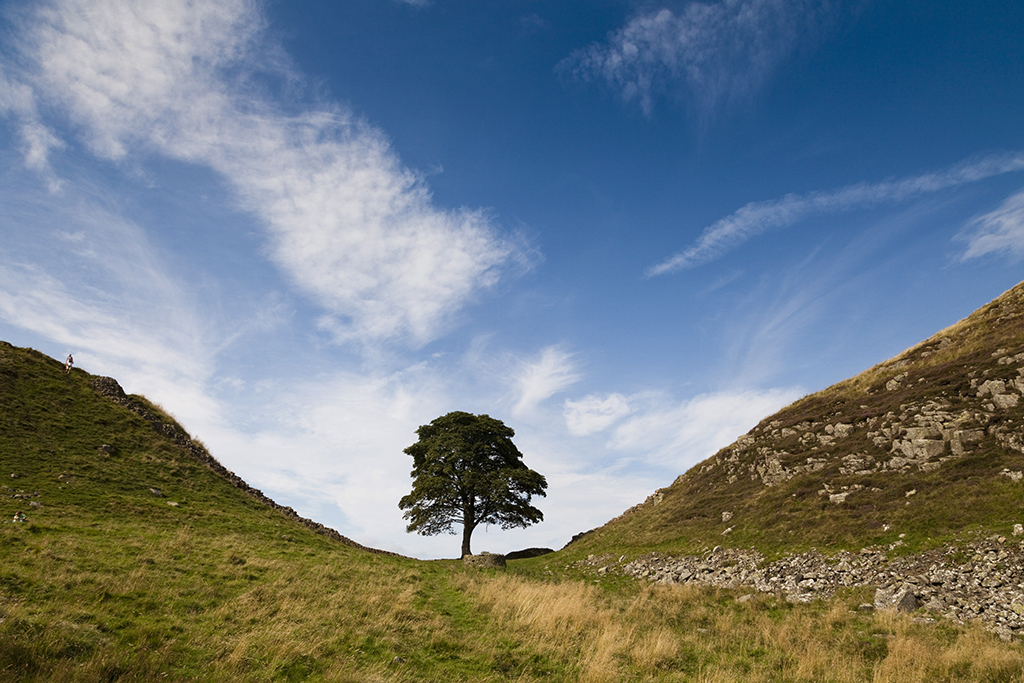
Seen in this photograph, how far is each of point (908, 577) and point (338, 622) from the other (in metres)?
22.0

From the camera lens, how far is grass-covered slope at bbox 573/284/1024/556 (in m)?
23.9

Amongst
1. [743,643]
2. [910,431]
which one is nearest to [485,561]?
[743,643]

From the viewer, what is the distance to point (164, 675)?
9.41m

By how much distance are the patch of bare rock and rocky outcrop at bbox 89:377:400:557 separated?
25811 millimetres

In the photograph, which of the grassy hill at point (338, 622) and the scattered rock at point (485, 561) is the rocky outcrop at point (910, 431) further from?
the scattered rock at point (485, 561)

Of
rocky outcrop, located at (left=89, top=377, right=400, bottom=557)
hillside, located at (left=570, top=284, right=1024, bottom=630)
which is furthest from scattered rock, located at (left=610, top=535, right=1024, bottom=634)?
rocky outcrop, located at (left=89, top=377, right=400, bottom=557)

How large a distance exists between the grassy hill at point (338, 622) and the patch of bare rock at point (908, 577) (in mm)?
1524

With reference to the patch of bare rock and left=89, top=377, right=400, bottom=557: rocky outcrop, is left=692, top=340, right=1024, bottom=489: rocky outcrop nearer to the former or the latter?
the patch of bare rock

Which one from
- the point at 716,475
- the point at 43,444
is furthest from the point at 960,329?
the point at 43,444

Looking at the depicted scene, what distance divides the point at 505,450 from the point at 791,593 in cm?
2835

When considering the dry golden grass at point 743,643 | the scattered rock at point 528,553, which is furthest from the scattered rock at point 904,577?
the scattered rock at point 528,553

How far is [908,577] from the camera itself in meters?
19.3

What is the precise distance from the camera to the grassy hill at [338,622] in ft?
34.2

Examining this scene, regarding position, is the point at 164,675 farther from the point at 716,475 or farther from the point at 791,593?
the point at 716,475
